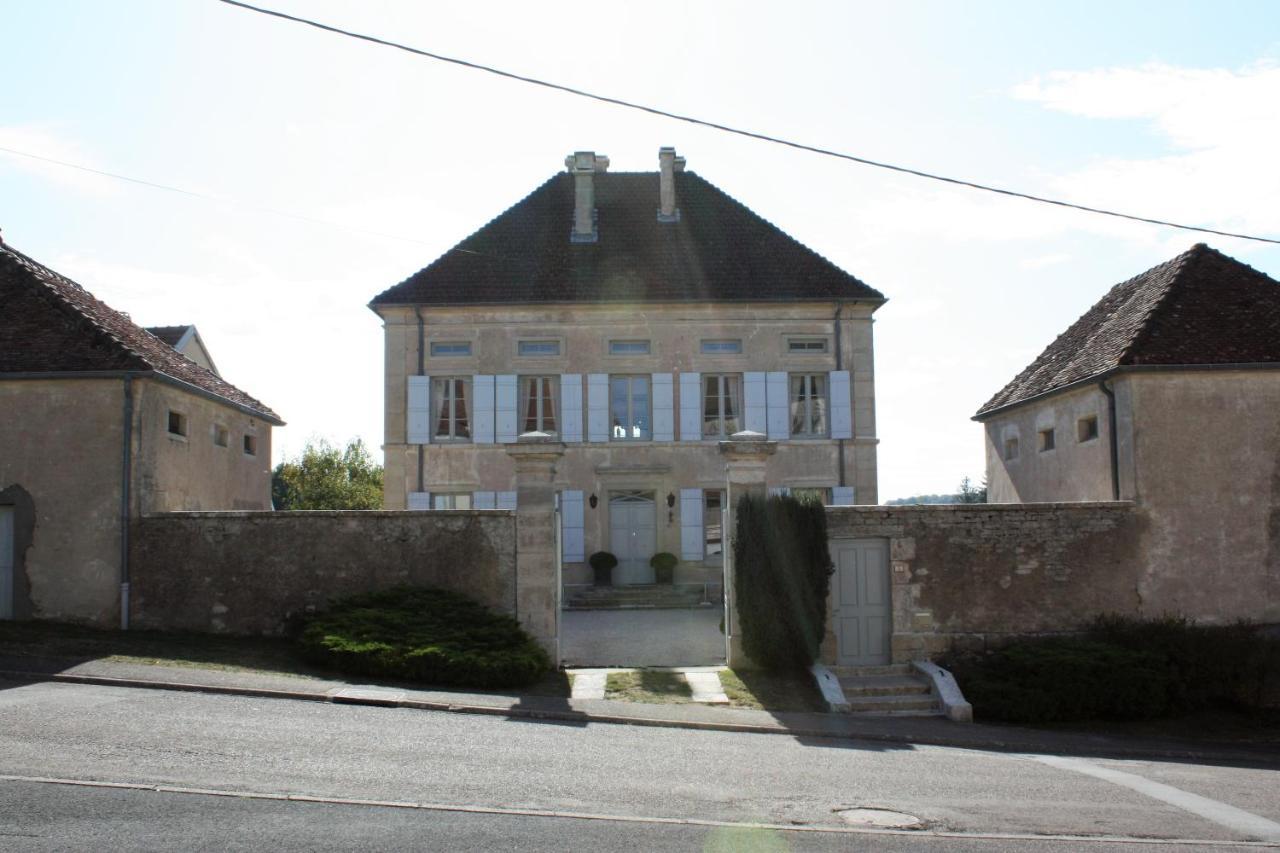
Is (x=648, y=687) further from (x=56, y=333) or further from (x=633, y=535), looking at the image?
(x=633, y=535)

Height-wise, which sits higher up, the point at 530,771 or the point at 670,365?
the point at 670,365

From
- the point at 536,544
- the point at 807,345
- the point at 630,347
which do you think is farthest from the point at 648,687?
the point at 807,345

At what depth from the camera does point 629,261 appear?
83.7 ft

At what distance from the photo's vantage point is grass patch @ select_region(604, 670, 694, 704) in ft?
41.5

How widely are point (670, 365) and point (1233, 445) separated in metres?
12.0

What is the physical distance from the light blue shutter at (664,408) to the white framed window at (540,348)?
Result: 2.28 meters

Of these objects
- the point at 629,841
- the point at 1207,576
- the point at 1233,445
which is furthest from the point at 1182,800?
the point at 1233,445

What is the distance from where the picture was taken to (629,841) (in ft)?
22.0

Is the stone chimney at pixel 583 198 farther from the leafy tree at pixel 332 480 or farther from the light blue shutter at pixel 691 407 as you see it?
the leafy tree at pixel 332 480

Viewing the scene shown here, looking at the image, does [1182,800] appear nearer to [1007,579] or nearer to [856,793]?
[856,793]

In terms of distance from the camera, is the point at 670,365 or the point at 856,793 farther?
the point at 670,365

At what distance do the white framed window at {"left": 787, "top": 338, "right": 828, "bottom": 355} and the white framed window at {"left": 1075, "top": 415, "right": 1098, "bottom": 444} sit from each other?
805cm

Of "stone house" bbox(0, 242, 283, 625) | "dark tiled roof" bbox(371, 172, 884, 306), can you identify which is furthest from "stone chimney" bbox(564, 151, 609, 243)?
"stone house" bbox(0, 242, 283, 625)

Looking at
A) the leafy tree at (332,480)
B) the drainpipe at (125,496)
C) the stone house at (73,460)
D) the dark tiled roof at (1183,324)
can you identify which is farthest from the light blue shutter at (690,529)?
the leafy tree at (332,480)
